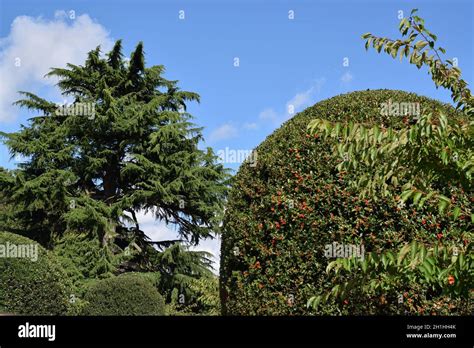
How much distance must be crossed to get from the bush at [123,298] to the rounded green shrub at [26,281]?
1224 millimetres

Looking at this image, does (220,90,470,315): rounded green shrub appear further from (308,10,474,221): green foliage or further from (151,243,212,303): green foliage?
(151,243,212,303): green foliage

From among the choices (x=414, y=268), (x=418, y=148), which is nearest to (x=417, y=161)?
(x=418, y=148)

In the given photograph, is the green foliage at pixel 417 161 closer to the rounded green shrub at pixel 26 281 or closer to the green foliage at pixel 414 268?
the green foliage at pixel 414 268

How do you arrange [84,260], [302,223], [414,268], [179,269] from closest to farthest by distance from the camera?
[414,268] → [302,223] → [84,260] → [179,269]

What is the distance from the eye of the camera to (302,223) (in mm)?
5906

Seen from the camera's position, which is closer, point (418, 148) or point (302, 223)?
point (418, 148)

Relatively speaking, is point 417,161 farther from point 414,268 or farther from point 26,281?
point 26,281

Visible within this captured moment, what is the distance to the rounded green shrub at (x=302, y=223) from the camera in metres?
5.71

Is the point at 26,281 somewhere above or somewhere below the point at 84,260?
below

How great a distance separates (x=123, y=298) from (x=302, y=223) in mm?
8163

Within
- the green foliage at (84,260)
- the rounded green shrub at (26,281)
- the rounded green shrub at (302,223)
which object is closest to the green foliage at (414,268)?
the rounded green shrub at (302,223)

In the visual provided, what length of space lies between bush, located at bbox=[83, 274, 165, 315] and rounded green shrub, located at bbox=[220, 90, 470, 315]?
22.2ft
